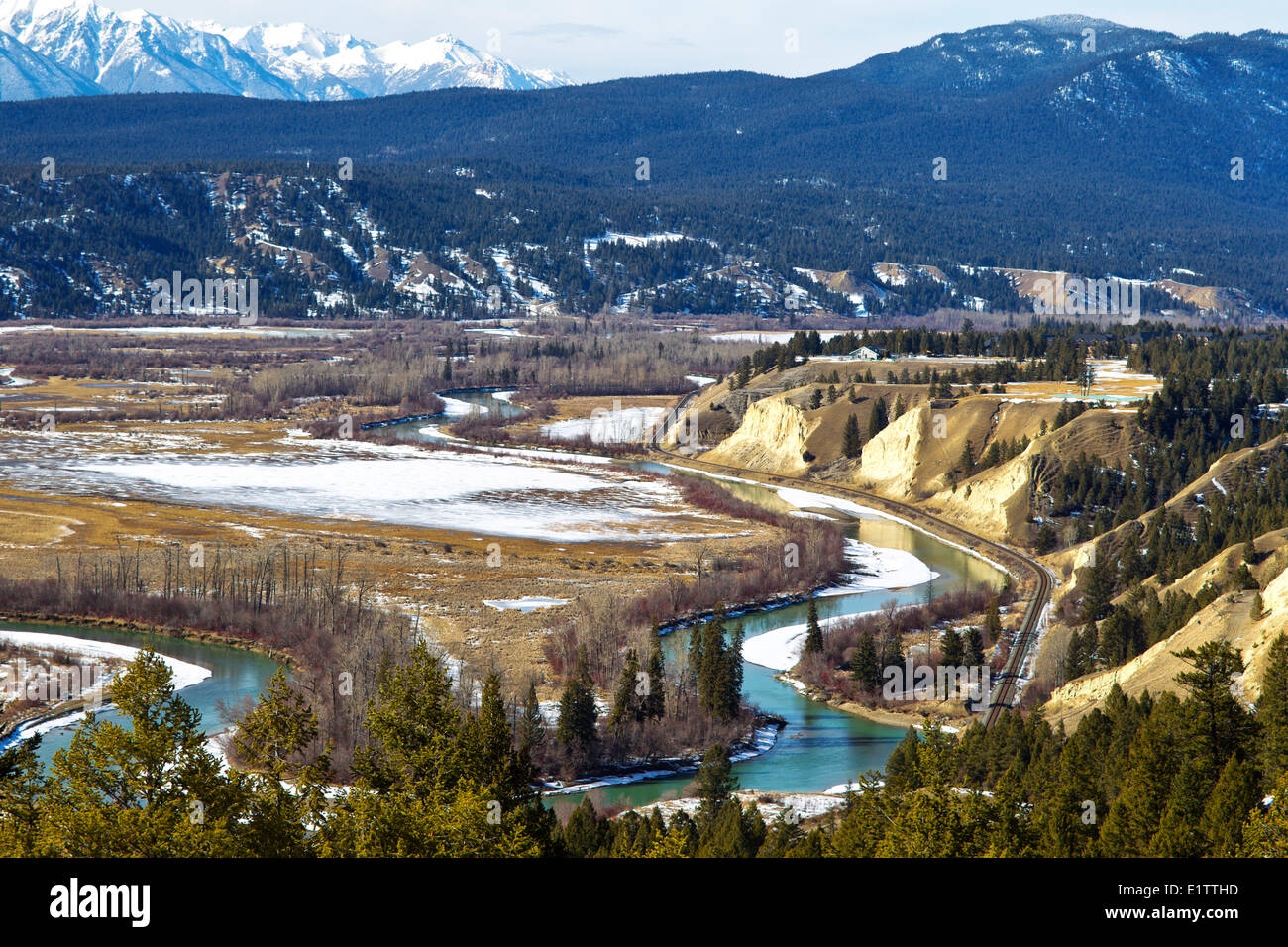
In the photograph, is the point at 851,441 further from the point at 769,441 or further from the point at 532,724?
the point at 532,724

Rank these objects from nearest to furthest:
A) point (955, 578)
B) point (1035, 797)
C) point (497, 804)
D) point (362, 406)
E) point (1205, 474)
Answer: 1. point (497, 804)
2. point (1035, 797)
3. point (955, 578)
4. point (1205, 474)
5. point (362, 406)

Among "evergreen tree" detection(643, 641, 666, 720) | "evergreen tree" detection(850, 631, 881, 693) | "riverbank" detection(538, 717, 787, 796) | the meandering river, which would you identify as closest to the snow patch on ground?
the meandering river

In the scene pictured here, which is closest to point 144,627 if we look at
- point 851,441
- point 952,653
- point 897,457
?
point 952,653

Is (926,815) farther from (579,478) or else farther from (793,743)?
(579,478)

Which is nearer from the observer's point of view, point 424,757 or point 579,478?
point 424,757

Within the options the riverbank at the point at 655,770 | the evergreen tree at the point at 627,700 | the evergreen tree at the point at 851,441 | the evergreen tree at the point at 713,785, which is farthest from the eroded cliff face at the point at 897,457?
the evergreen tree at the point at 713,785

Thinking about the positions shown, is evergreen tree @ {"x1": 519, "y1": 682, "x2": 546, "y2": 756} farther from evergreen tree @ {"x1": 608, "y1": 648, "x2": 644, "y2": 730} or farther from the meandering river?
evergreen tree @ {"x1": 608, "y1": 648, "x2": 644, "y2": 730}

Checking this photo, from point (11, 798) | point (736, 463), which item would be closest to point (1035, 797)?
point (11, 798)
